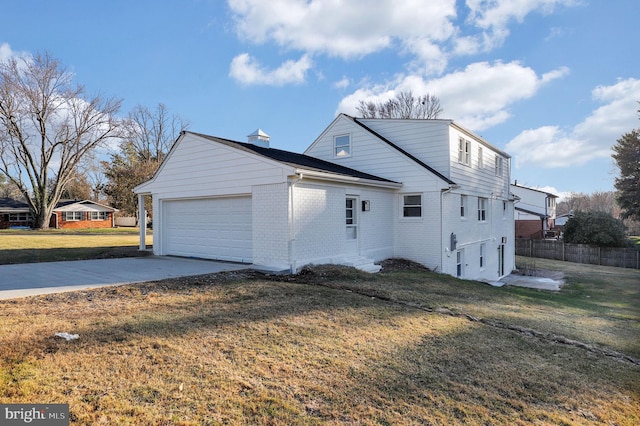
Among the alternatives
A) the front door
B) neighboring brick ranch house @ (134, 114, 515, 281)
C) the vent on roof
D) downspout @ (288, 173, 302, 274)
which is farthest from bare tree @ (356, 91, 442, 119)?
downspout @ (288, 173, 302, 274)

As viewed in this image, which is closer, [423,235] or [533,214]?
[423,235]

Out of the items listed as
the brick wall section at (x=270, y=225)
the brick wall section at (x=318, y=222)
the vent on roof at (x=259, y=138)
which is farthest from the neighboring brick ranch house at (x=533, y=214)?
the brick wall section at (x=270, y=225)

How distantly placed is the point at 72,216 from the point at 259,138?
3731cm

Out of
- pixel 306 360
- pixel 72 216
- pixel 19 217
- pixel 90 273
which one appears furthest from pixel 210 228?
pixel 19 217

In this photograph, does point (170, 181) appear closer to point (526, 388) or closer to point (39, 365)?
point (39, 365)

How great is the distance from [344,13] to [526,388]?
1043cm

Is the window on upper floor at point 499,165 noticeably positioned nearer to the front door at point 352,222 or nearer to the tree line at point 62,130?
the front door at point 352,222

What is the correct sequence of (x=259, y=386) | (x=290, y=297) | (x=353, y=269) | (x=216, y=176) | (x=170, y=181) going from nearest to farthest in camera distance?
1. (x=259, y=386)
2. (x=290, y=297)
3. (x=353, y=269)
4. (x=216, y=176)
5. (x=170, y=181)

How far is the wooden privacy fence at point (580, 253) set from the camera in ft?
74.1

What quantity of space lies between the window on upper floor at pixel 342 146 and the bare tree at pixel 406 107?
20.4 m

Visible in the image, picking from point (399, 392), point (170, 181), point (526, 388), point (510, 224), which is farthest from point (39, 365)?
point (510, 224)

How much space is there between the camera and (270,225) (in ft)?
33.0

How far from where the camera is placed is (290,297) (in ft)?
23.1

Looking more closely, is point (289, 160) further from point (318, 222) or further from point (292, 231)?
point (292, 231)
